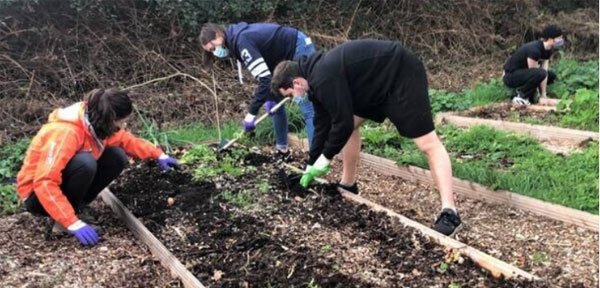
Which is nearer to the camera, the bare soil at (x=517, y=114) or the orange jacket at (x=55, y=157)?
the orange jacket at (x=55, y=157)

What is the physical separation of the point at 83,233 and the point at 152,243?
458 mm

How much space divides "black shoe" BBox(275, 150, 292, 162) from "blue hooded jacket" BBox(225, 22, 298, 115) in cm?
52

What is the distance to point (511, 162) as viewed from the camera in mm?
5230

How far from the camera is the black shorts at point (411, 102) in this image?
3854mm

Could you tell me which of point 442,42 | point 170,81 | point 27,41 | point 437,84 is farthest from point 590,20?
point 27,41

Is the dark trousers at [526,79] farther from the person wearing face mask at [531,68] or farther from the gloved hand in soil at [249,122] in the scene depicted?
the gloved hand in soil at [249,122]

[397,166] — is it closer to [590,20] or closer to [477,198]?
[477,198]

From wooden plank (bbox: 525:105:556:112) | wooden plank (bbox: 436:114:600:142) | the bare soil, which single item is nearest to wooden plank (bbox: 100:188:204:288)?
wooden plank (bbox: 436:114:600:142)

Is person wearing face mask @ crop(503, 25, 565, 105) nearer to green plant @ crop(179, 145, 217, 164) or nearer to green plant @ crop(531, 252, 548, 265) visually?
green plant @ crop(179, 145, 217, 164)

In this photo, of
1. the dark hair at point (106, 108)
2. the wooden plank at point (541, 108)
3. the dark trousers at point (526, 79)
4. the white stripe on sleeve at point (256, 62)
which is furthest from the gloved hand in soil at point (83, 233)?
the dark trousers at point (526, 79)

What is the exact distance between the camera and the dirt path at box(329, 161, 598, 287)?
3.38m

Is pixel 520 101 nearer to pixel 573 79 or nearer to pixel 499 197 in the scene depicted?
pixel 573 79

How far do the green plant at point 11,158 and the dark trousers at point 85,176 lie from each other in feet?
5.93

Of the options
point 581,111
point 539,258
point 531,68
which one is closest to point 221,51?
point 539,258
